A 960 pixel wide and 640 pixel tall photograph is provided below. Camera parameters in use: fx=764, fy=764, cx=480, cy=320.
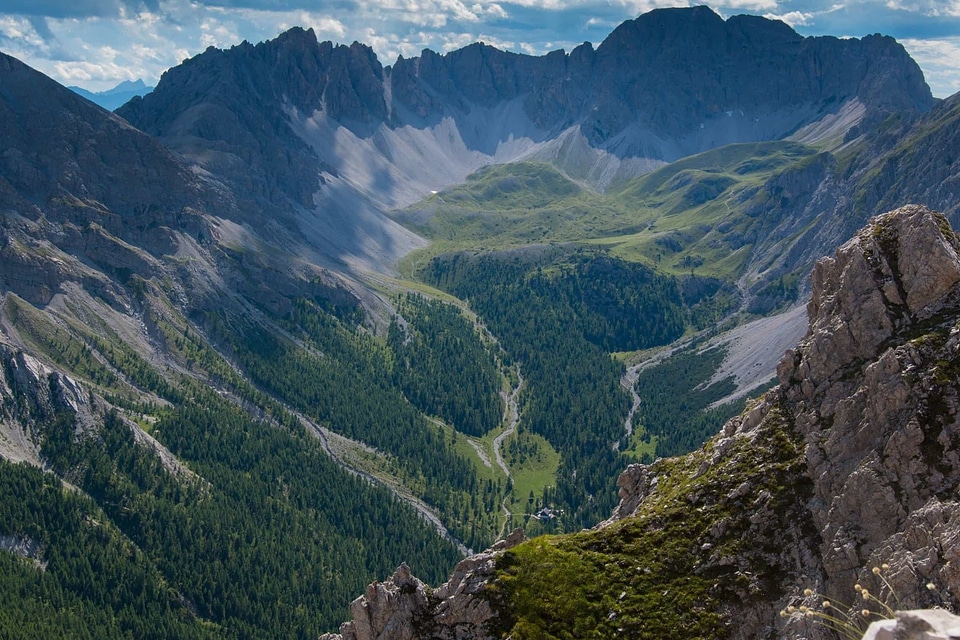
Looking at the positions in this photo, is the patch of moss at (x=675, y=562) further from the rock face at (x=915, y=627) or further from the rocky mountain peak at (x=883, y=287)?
the rock face at (x=915, y=627)

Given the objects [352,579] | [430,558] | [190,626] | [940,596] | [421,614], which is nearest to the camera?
[940,596]

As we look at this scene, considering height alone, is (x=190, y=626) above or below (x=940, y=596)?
below

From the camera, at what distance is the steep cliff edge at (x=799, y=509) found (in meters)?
50.6

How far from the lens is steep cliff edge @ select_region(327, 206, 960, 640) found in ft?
166

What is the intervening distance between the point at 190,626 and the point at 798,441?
12999 cm

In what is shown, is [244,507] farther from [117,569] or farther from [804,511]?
[804,511]

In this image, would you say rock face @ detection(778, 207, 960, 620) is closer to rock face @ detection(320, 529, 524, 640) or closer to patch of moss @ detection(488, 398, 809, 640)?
patch of moss @ detection(488, 398, 809, 640)

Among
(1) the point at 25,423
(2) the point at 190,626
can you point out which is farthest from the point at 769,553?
(1) the point at 25,423

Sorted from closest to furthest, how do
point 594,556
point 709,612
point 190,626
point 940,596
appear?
1. point 940,596
2. point 709,612
3. point 594,556
4. point 190,626

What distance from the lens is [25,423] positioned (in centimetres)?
18550

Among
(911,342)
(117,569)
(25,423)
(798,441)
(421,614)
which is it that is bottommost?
(117,569)

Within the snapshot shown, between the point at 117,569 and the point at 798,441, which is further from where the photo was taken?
the point at 117,569

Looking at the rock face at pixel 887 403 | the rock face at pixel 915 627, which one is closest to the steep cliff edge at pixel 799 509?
the rock face at pixel 887 403

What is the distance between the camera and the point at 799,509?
185ft
